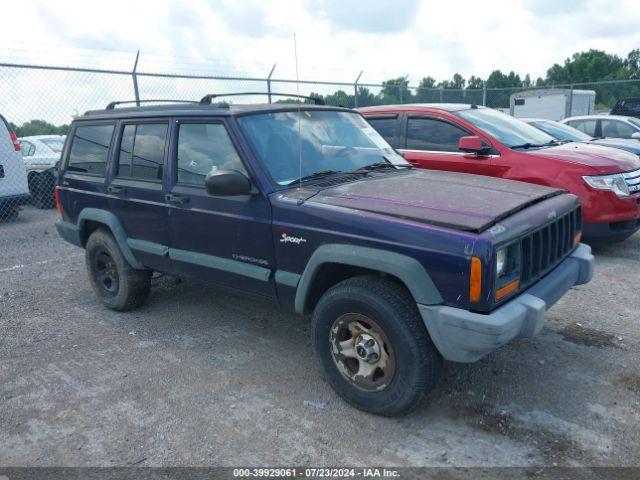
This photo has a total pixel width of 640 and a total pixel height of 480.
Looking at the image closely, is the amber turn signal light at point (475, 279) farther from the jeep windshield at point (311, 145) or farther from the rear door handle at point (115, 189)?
the rear door handle at point (115, 189)

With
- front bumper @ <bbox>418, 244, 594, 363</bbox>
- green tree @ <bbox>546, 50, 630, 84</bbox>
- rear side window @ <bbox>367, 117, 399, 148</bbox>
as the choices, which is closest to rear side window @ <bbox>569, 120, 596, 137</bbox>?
rear side window @ <bbox>367, 117, 399, 148</bbox>

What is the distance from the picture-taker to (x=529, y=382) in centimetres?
358

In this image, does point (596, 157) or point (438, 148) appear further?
point (438, 148)

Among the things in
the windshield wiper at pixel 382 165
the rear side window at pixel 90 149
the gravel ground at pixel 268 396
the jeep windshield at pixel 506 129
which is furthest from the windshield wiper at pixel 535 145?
the rear side window at pixel 90 149

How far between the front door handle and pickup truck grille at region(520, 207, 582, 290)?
243cm

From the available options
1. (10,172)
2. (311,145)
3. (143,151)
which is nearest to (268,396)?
(311,145)

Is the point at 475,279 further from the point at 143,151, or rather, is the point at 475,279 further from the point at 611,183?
the point at 611,183

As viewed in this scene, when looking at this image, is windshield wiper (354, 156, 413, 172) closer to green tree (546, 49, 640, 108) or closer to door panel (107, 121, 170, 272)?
door panel (107, 121, 170, 272)

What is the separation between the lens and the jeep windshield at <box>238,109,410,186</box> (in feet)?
12.3

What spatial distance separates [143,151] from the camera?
4.52 metres

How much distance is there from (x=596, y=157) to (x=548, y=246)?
11.3 ft

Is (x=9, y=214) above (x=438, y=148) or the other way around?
the other way around

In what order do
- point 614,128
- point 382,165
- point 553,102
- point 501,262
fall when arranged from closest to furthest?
point 501,262, point 382,165, point 614,128, point 553,102

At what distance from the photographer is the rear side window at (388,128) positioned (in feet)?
22.8
